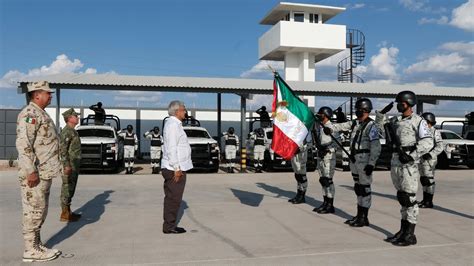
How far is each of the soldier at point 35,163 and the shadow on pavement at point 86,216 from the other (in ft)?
2.48

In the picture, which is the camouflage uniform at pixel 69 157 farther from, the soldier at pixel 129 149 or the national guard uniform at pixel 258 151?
the national guard uniform at pixel 258 151

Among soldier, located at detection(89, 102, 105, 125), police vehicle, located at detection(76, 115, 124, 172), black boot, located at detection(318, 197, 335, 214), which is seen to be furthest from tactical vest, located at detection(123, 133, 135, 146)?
black boot, located at detection(318, 197, 335, 214)

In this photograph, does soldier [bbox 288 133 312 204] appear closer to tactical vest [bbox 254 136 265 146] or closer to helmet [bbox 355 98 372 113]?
helmet [bbox 355 98 372 113]

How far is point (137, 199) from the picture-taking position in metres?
9.85

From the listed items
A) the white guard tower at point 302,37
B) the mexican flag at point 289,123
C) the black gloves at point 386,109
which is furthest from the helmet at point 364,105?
the white guard tower at point 302,37

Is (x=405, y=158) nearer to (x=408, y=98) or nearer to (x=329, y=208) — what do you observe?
(x=408, y=98)

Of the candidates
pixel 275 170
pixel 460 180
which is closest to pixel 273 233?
pixel 460 180

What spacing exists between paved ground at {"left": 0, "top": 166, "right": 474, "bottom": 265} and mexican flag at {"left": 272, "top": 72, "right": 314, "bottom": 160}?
50.4 inches

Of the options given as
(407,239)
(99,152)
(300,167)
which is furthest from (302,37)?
(407,239)

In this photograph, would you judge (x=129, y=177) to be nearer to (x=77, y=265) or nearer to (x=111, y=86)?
(x=111, y=86)

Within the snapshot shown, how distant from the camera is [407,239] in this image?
5711 mm

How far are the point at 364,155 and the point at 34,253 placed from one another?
4.99 m

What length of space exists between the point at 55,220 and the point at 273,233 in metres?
3.83

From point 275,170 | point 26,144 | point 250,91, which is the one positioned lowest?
point 275,170
